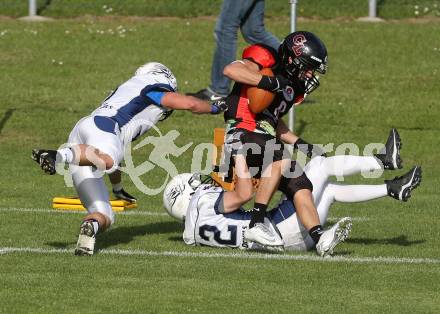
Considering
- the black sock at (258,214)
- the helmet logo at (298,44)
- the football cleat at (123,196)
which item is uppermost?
the helmet logo at (298,44)

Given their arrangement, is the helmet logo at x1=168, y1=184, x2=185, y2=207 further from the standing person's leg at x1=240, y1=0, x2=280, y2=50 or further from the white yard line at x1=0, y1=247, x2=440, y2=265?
the standing person's leg at x1=240, y1=0, x2=280, y2=50

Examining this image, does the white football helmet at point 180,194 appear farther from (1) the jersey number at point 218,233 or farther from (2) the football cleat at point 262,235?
(2) the football cleat at point 262,235

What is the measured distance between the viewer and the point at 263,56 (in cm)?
1073

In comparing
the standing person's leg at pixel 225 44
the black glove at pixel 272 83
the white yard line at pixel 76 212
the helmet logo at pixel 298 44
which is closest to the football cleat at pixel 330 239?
the black glove at pixel 272 83

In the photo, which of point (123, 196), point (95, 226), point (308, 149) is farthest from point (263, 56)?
point (123, 196)

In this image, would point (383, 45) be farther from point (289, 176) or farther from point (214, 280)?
point (214, 280)

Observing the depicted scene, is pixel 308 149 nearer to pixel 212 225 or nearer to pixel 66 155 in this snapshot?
pixel 212 225

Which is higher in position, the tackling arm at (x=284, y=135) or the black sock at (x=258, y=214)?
the tackling arm at (x=284, y=135)

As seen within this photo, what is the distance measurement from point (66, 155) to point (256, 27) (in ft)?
22.8

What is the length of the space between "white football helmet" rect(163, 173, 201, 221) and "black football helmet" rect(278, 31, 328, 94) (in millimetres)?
1211

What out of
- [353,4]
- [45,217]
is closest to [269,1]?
[353,4]

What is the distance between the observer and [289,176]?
10414 millimetres

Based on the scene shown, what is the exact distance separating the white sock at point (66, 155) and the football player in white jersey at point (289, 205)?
114 cm

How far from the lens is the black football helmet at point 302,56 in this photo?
10.5m
